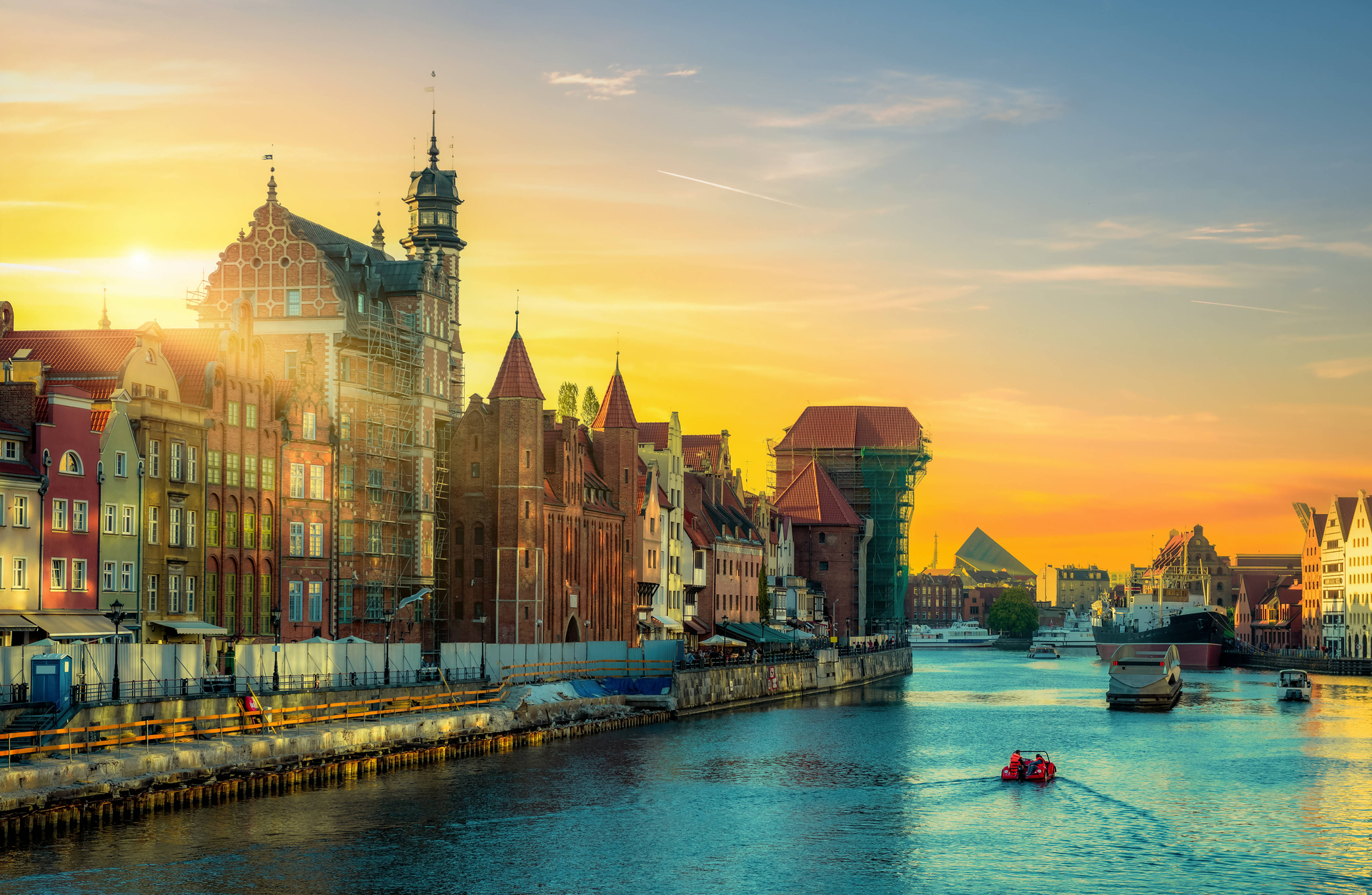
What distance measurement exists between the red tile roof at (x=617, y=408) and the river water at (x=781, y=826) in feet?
112

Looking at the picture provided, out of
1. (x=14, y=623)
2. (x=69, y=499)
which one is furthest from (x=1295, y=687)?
(x=14, y=623)

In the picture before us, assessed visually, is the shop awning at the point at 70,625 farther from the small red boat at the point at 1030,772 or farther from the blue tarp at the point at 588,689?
the small red boat at the point at 1030,772

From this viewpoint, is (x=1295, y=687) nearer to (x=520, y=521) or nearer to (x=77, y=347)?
(x=520, y=521)

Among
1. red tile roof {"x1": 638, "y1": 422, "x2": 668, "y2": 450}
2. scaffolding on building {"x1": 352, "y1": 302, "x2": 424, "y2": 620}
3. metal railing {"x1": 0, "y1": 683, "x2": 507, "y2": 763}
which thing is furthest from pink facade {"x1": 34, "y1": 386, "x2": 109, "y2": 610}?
red tile roof {"x1": 638, "y1": 422, "x2": 668, "y2": 450}

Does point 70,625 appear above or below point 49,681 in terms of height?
above

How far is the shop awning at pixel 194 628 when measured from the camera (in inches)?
2815

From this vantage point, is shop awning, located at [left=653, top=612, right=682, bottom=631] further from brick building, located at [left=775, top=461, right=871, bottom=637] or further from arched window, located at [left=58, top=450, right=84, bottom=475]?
brick building, located at [left=775, top=461, right=871, bottom=637]

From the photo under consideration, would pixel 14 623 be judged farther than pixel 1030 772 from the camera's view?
No

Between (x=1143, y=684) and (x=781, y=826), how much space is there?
217ft

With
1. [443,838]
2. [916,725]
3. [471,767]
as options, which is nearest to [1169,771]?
[916,725]

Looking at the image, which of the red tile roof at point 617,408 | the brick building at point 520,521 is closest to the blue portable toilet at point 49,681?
the brick building at point 520,521

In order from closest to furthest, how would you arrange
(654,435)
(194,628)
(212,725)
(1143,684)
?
(212,725) < (194,628) < (1143,684) < (654,435)

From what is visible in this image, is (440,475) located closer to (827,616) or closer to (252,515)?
(252,515)

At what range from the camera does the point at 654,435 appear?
5162 inches
